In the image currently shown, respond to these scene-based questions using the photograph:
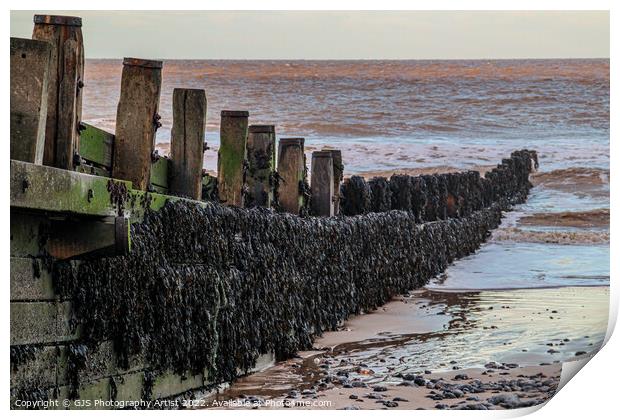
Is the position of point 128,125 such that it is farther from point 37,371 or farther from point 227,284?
point 37,371

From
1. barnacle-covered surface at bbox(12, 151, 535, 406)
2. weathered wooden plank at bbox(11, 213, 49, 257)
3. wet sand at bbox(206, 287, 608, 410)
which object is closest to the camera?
weathered wooden plank at bbox(11, 213, 49, 257)

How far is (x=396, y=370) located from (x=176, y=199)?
7.07ft

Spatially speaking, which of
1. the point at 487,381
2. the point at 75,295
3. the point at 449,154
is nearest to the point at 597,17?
the point at 487,381

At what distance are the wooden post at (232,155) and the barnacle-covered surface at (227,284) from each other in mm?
314

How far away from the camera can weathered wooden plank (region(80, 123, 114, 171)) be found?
528cm

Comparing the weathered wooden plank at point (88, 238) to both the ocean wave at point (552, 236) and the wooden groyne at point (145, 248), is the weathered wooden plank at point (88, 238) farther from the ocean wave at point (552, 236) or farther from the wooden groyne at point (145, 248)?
the ocean wave at point (552, 236)

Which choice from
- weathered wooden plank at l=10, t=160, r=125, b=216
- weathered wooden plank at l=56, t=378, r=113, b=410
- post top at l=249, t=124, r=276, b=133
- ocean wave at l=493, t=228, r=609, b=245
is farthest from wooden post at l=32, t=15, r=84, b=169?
ocean wave at l=493, t=228, r=609, b=245

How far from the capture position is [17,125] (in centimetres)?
423

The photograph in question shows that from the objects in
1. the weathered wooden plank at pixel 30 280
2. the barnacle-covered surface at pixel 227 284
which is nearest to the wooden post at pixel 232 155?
the barnacle-covered surface at pixel 227 284

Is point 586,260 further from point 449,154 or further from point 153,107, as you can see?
point 153,107

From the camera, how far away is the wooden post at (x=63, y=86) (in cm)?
480

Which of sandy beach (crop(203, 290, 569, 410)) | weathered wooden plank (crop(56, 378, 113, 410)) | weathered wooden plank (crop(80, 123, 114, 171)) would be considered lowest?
sandy beach (crop(203, 290, 569, 410))

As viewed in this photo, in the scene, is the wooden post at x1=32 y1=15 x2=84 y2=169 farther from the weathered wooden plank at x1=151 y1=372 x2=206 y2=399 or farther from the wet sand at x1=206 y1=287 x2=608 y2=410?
the wet sand at x1=206 y1=287 x2=608 y2=410

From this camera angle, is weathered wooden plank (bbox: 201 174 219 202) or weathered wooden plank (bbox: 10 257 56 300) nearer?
weathered wooden plank (bbox: 10 257 56 300)
